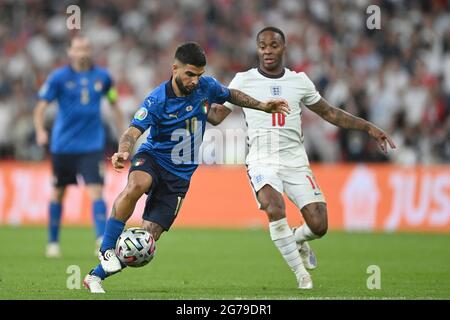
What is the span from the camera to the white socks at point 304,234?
11217 mm

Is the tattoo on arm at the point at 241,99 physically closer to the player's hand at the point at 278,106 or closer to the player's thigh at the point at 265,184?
the player's hand at the point at 278,106

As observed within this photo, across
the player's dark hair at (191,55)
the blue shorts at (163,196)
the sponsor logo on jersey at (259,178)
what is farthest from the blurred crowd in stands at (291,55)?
the player's dark hair at (191,55)

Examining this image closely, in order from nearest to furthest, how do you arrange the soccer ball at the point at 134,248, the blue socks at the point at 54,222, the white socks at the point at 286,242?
1. the soccer ball at the point at 134,248
2. the white socks at the point at 286,242
3. the blue socks at the point at 54,222

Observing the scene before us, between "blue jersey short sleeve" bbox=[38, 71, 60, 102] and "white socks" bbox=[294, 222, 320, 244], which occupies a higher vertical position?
"blue jersey short sleeve" bbox=[38, 71, 60, 102]

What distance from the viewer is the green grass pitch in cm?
977

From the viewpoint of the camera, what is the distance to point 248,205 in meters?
20.2

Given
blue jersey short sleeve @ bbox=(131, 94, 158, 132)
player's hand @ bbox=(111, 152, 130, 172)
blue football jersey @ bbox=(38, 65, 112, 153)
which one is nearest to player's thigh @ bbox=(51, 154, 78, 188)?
blue football jersey @ bbox=(38, 65, 112, 153)

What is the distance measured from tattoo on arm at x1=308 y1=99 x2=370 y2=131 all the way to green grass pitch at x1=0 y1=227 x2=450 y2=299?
5.59 ft

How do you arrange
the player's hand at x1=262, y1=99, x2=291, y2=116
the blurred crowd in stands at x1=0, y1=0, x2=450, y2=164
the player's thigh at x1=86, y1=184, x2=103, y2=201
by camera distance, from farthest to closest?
the blurred crowd in stands at x1=0, y1=0, x2=450, y2=164, the player's thigh at x1=86, y1=184, x2=103, y2=201, the player's hand at x1=262, y1=99, x2=291, y2=116

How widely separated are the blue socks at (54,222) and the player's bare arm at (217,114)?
4684 millimetres

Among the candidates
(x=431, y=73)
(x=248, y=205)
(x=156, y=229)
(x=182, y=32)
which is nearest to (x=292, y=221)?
(x=248, y=205)

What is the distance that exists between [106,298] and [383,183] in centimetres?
1137

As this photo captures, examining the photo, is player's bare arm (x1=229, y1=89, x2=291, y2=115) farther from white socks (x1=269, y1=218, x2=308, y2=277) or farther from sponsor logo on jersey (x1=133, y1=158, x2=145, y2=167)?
white socks (x1=269, y1=218, x2=308, y2=277)
